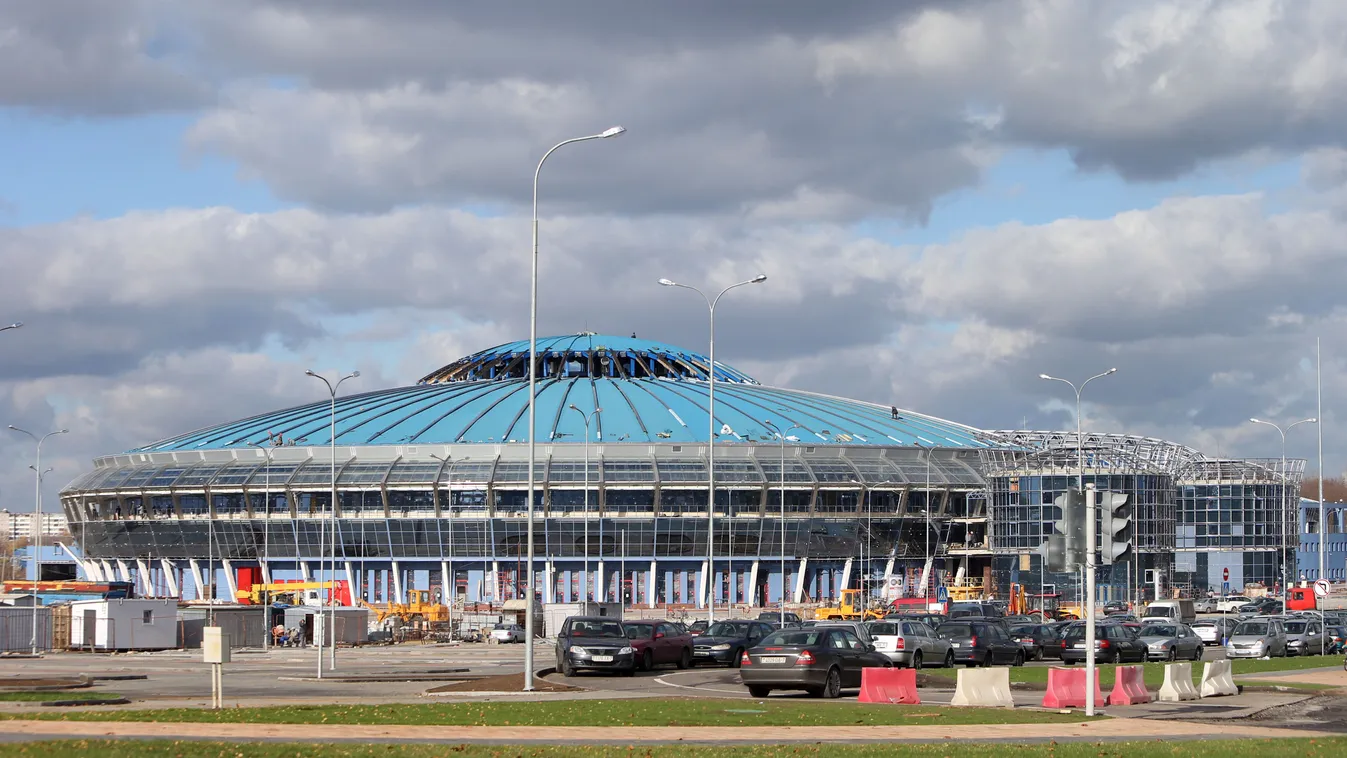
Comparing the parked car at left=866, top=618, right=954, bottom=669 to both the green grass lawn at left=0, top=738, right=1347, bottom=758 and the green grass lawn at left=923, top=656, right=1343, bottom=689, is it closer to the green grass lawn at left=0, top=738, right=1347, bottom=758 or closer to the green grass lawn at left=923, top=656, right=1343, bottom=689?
the green grass lawn at left=923, top=656, right=1343, bottom=689

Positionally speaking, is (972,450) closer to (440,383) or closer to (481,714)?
(440,383)

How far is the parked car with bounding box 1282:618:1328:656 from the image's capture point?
6531cm

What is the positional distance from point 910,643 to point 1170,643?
41.2ft

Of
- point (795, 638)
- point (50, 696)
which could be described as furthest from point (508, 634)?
point (50, 696)

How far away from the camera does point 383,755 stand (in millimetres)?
23656

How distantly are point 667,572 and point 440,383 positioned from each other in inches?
1456

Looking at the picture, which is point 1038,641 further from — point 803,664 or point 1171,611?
point 1171,611

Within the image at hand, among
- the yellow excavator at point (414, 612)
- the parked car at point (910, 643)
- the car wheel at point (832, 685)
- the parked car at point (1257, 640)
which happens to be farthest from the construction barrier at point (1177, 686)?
the yellow excavator at point (414, 612)

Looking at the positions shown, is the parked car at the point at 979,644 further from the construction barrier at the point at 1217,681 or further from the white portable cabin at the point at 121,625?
the white portable cabin at the point at 121,625

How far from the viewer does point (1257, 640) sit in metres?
62.5

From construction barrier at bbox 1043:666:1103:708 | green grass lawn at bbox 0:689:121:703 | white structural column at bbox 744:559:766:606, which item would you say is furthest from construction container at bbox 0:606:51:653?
white structural column at bbox 744:559:766:606

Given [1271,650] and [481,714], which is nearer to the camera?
[481,714]

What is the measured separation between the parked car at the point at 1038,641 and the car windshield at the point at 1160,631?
312cm

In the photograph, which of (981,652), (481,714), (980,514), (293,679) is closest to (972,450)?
(980,514)
